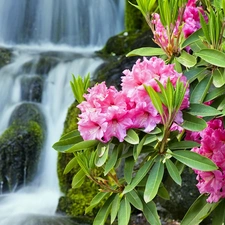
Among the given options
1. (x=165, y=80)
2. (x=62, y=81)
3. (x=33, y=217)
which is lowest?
(x=33, y=217)

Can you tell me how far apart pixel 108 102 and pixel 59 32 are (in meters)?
7.43

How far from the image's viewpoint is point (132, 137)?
2.80 ft

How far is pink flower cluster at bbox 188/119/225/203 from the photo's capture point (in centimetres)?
93

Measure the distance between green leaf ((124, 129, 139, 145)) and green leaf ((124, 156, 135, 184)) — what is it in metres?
0.08

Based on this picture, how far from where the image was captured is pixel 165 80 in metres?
0.86

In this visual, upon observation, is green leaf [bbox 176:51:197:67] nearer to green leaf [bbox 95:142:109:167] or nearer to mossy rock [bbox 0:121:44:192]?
green leaf [bbox 95:142:109:167]

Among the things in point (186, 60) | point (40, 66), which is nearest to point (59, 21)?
point (40, 66)

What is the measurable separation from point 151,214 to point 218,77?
340 mm

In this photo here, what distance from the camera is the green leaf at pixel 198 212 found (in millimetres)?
1026

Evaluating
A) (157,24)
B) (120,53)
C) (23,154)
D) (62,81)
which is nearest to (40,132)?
(23,154)

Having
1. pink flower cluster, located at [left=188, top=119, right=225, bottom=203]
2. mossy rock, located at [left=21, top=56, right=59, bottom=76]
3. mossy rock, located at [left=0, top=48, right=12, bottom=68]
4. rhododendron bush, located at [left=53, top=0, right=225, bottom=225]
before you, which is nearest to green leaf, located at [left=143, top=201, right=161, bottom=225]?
rhododendron bush, located at [left=53, top=0, right=225, bottom=225]

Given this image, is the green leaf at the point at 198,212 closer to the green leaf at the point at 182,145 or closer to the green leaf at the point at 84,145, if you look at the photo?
the green leaf at the point at 182,145

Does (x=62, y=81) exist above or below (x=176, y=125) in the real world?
above

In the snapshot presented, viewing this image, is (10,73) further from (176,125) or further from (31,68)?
(176,125)
